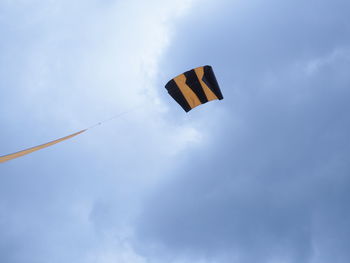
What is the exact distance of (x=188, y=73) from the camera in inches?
806

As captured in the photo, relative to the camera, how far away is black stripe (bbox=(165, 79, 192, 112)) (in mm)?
20703

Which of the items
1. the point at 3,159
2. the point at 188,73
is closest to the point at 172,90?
the point at 188,73

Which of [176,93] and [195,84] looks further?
[176,93]

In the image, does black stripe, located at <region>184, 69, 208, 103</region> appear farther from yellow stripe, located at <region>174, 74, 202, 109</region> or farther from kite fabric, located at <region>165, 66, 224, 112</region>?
yellow stripe, located at <region>174, 74, 202, 109</region>

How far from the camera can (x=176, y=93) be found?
21.1 metres

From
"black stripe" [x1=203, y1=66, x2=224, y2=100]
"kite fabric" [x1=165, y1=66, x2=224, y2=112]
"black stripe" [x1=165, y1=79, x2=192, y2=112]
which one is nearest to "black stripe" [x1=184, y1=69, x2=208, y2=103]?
"kite fabric" [x1=165, y1=66, x2=224, y2=112]

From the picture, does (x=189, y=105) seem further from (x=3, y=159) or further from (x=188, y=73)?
(x=3, y=159)

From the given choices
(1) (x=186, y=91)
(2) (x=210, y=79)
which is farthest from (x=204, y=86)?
(1) (x=186, y=91)

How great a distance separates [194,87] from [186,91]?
60 centimetres

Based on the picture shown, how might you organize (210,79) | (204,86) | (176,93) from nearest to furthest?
(210,79)
(204,86)
(176,93)

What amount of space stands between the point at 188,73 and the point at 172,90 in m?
1.53

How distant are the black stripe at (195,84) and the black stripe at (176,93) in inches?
33.0

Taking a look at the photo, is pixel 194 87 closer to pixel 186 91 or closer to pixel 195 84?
pixel 195 84

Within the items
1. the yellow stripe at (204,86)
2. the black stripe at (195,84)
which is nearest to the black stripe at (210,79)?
the yellow stripe at (204,86)
